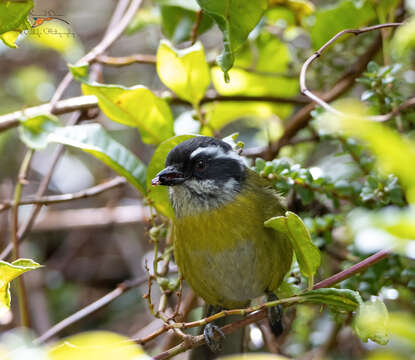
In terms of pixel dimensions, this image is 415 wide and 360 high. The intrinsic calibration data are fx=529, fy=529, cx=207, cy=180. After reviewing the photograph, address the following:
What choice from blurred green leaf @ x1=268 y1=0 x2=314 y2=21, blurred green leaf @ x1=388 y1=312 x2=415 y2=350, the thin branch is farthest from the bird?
blurred green leaf @ x1=388 y1=312 x2=415 y2=350

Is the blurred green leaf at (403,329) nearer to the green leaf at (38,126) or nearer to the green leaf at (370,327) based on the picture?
the green leaf at (370,327)

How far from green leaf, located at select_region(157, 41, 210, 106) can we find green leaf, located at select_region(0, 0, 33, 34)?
663mm

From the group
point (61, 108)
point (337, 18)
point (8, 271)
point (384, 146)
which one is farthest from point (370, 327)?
point (61, 108)

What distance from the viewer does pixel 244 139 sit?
4121 millimetres

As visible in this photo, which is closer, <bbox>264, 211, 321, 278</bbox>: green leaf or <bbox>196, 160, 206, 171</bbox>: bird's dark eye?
<bbox>264, 211, 321, 278</bbox>: green leaf

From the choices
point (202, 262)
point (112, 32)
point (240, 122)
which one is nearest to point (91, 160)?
point (240, 122)

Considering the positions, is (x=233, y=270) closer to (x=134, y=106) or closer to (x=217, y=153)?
(x=217, y=153)

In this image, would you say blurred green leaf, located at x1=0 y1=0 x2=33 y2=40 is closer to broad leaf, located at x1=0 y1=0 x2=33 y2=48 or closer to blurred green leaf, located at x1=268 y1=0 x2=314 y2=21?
broad leaf, located at x1=0 y1=0 x2=33 y2=48

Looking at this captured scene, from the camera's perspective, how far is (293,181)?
2.25 m

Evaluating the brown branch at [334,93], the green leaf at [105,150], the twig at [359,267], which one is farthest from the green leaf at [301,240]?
the brown branch at [334,93]

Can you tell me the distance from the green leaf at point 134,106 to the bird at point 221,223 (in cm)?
19

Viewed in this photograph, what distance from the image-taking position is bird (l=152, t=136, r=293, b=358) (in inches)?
87.8

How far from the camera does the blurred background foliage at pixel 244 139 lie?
213cm

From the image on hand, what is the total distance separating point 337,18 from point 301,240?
1.38 meters
